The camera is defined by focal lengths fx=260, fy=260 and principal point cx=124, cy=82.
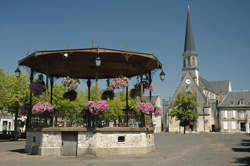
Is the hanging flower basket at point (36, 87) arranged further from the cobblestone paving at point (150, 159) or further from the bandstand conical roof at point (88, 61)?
the cobblestone paving at point (150, 159)

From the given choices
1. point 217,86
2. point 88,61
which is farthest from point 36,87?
point 217,86

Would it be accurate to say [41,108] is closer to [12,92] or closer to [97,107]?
[97,107]

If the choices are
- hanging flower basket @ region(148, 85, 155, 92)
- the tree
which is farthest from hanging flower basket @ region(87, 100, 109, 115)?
the tree

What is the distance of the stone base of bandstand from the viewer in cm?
1510

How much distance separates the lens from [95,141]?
49.3ft

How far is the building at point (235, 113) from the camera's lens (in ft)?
242

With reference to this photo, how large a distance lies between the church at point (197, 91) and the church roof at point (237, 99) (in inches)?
144

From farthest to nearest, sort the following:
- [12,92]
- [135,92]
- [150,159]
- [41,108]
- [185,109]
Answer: [185,109] → [12,92] → [135,92] → [41,108] → [150,159]

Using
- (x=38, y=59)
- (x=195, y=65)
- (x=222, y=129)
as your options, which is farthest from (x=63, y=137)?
(x=195, y=65)

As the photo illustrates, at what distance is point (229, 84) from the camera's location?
93375mm

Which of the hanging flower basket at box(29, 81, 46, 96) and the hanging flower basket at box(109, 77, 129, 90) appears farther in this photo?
the hanging flower basket at box(29, 81, 46, 96)

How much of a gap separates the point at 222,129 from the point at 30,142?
226 feet

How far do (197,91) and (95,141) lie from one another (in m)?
69.7

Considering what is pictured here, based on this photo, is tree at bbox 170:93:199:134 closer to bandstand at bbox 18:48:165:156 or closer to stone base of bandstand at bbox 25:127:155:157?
bandstand at bbox 18:48:165:156
